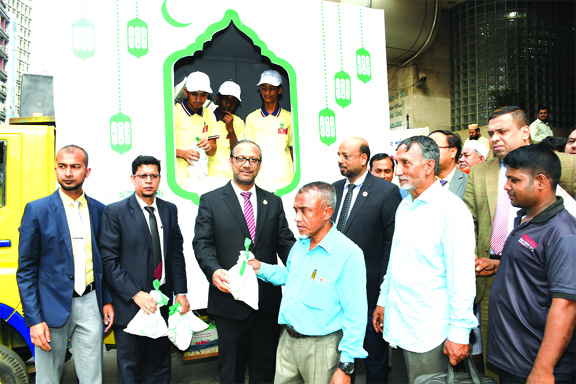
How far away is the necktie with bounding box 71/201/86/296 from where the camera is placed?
2.80m

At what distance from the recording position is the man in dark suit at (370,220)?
3.22m

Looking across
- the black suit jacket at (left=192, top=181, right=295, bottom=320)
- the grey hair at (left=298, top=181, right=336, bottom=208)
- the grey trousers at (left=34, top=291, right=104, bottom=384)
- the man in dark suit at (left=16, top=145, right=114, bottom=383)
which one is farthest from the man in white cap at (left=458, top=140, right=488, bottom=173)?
the grey trousers at (left=34, top=291, right=104, bottom=384)

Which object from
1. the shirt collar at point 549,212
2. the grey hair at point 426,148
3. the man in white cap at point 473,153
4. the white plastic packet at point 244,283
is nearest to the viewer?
the shirt collar at point 549,212

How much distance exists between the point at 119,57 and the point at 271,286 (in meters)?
2.38

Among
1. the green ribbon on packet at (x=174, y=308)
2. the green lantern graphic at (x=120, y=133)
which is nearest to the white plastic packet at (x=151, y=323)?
the green ribbon on packet at (x=174, y=308)

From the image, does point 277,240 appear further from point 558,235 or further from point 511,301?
point 558,235

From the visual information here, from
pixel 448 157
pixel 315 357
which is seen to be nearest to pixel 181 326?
pixel 315 357

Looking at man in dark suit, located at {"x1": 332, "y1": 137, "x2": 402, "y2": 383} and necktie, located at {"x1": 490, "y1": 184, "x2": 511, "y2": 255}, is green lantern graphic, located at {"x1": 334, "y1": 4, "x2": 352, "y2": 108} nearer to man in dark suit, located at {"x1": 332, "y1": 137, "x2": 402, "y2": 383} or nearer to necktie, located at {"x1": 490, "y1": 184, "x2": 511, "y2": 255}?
man in dark suit, located at {"x1": 332, "y1": 137, "x2": 402, "y2": 383}

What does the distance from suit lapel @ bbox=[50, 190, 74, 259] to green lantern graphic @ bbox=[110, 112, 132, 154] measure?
37.2 inches

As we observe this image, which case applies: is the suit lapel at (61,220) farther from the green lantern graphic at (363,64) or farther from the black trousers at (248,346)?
the green lantern graphic at (363,64)

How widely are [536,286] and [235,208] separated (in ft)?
6.05

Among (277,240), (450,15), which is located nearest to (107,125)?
(277,240)

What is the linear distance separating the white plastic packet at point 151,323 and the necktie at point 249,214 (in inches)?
28.3

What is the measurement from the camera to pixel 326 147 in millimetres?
4406
